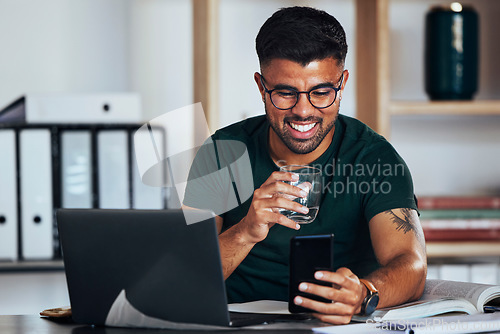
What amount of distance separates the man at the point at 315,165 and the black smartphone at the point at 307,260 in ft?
0.92

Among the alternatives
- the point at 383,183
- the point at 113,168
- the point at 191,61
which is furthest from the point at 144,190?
the point at 383,183

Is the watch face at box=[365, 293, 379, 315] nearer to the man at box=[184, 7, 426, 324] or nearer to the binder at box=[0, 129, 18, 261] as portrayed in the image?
the man at box=[184, 7, 426, 324]

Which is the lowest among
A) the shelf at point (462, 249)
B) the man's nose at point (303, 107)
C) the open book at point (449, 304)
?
the shelf at point (462, 249)

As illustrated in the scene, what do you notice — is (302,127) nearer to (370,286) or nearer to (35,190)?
(370,286)

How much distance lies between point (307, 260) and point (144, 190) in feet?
3.44

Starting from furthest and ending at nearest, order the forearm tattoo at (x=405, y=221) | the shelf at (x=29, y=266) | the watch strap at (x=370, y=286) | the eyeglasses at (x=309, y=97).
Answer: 1. the shelf at (x=29, y=266)
2. the eyeglasses at (x=309, y=97)
3. the forearm tattoo at (x=405, y=221)
4. the watch strap at (x=370, y=286)

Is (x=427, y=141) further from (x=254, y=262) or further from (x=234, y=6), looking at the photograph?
(x=254, y=262)

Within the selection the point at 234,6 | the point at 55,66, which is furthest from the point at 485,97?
the point at 55,66

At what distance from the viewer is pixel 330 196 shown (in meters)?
1.45

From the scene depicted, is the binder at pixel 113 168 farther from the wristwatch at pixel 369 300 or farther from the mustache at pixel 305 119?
the wristwatch at pixel 369 300

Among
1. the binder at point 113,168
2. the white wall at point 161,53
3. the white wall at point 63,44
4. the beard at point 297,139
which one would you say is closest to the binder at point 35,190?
the binder at point 113,168

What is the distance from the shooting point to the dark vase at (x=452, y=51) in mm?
2014

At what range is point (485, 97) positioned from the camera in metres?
2.27

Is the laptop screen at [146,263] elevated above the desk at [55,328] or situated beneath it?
elevated above
